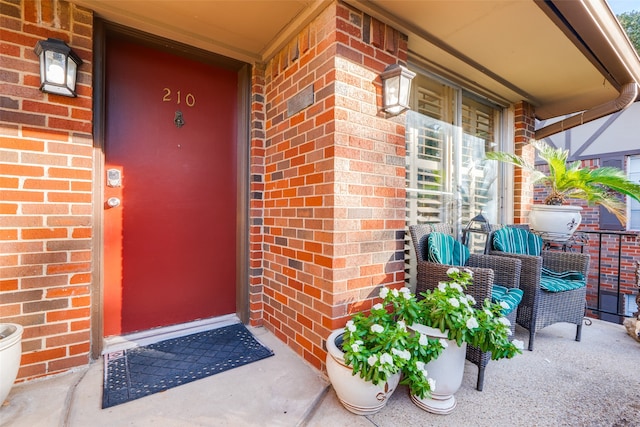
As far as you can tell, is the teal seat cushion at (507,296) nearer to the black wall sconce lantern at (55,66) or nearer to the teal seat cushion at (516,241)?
the teal seat cushion at (516,241)

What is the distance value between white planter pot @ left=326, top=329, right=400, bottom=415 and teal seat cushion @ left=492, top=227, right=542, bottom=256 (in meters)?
1.82

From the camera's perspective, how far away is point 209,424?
4.56 feet

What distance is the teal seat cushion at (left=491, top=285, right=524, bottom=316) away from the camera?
6.26ft

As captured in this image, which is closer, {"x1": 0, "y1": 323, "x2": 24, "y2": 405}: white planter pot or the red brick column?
{"x1": 0, "y1": 323, "x2": 24, "y2": 405}: white planter pot

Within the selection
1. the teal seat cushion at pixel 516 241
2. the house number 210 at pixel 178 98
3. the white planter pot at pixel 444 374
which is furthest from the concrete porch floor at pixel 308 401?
the house number 210 at pixel 178 98

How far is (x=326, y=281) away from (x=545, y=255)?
225 cm

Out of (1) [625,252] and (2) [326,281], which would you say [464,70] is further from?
(1) [625,252]

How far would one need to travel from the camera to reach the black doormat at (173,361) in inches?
64.4

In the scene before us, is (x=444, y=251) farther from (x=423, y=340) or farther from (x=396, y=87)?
(x=396, y=87)

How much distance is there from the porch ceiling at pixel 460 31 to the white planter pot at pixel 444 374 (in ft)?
6.47

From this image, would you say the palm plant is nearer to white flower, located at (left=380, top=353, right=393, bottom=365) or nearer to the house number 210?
white flower, located at (left=380, top=353, right=393, bottom=365)

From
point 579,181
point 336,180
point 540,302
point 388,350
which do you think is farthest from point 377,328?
point 579,181

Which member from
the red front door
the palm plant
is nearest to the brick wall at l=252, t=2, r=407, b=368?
the red front door

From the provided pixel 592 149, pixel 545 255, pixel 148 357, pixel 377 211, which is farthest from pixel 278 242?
pixel 592 149
